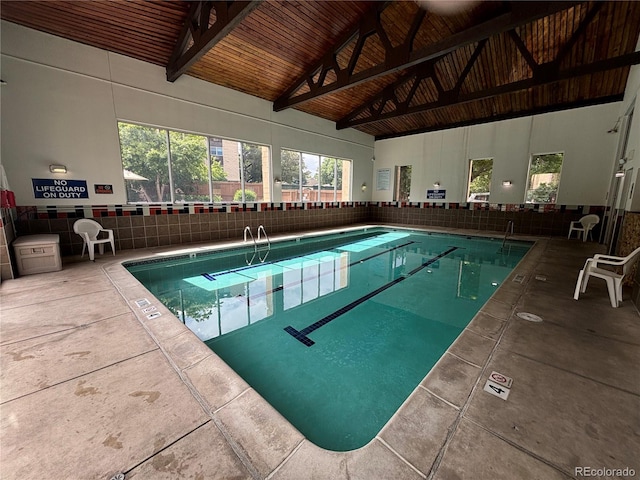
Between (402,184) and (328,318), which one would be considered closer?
(328,318)

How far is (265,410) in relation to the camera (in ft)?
4.15

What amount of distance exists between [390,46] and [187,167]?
446cm

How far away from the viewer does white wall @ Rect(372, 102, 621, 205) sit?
19.9ft

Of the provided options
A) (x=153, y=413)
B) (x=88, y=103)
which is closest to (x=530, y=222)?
(x=153, y=413)

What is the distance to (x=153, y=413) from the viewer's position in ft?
4.07

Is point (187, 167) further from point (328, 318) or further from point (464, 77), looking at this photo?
point (464, 77)

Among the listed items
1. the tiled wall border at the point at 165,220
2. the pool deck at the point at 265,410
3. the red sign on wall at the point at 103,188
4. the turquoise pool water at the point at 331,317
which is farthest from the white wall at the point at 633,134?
the red sign on wall at the point at 103,188

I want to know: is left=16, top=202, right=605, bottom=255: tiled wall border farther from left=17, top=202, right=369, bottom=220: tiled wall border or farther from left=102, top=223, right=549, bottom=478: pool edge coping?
left=102, top=223, right=549, bottom=478: pool edge coping

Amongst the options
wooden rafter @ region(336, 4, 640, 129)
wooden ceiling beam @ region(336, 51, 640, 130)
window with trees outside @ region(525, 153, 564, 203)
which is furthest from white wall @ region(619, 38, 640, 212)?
window with trees outside @ region(525, 153, 564, 203)

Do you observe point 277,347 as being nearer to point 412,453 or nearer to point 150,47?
point 412,453

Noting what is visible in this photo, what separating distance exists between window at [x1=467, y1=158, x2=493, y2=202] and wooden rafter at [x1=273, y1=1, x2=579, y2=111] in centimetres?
461

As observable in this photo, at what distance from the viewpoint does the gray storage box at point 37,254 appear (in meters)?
3.21

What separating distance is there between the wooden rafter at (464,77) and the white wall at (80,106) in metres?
3.87

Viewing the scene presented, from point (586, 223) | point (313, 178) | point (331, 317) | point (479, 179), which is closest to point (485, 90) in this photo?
point (479, 179)
